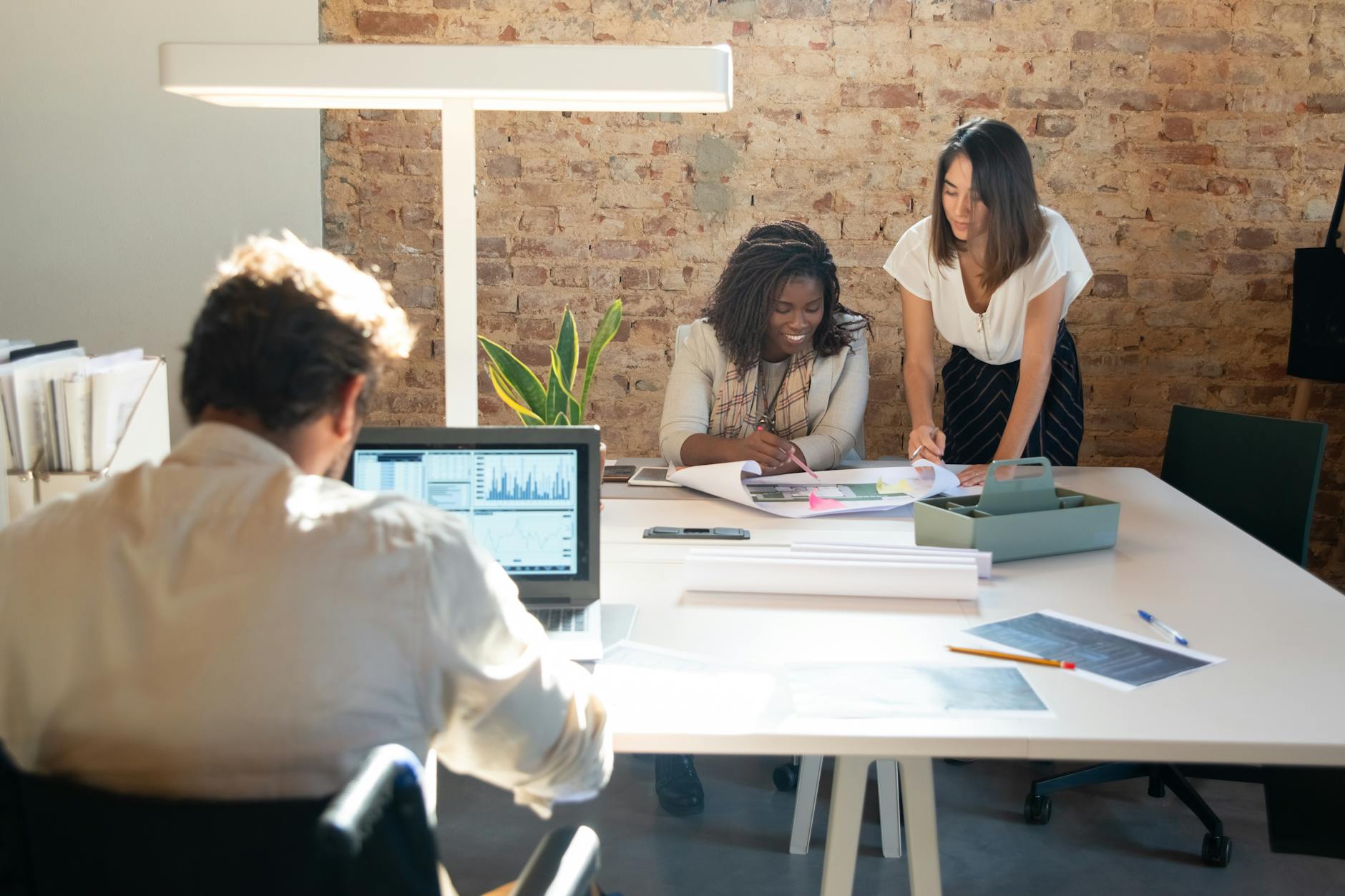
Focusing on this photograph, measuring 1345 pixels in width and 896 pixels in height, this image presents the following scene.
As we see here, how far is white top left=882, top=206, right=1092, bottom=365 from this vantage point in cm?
300

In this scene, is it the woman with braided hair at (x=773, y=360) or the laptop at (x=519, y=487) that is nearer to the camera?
the laptop at (x=519, y=487)

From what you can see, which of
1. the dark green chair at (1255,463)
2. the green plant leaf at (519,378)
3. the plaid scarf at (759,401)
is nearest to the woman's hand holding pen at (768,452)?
the plaid scarf at (759,401)

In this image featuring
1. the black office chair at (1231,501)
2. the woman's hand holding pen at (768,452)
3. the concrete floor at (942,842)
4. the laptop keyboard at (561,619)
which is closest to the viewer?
the laptop keyboard at (561,619)

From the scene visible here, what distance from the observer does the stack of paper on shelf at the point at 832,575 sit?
1.89 metres

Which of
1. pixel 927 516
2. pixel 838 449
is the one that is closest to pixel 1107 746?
pixel 927 516

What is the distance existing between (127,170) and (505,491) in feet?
8.86

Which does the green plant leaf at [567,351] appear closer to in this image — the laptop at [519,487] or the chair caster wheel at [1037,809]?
the laptop at [519,487]

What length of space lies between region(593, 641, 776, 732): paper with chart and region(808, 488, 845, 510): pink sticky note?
89 centimetres

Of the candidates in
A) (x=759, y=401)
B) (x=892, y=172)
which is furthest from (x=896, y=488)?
(x=892, y=172)

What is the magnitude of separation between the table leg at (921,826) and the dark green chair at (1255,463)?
57.2 inches

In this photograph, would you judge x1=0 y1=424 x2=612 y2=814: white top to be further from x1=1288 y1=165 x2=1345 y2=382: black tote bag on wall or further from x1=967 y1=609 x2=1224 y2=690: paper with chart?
x1=1288 y1=165 x2=1345 y2=382: black tote bag on wall

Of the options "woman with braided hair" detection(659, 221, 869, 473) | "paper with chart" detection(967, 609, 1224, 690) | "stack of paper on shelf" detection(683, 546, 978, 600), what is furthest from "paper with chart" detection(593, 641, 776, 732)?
"woman with braided hair" detection(659, 221, 869, 473)

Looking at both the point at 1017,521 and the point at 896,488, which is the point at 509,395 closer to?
the point at 896,488

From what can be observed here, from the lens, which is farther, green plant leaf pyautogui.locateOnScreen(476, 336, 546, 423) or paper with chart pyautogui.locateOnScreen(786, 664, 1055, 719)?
green plant leaf pyautogui.locateOnScreen(476, 336, 546, 423)
